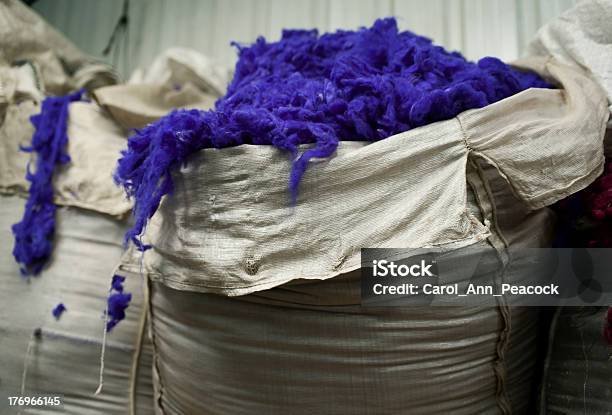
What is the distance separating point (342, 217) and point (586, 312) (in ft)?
1.16

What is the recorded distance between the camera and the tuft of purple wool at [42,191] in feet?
2.82

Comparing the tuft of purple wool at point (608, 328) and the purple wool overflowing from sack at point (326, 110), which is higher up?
the purple wool overflowing from sack at point (326, 110)

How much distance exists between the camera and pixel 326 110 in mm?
610

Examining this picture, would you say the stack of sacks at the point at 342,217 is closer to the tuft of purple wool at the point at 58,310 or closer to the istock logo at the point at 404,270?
the istock logo at the point at 404,270

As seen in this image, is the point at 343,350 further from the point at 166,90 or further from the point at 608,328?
the point at 166,90

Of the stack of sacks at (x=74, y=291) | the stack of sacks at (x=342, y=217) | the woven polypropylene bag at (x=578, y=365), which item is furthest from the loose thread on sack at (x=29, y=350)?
the woven polypropylene bag at (x=578, y=365)

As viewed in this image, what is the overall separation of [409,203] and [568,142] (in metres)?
0.20

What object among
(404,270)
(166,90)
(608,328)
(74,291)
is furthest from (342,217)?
(166,90)

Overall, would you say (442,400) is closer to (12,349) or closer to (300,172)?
(300,172)

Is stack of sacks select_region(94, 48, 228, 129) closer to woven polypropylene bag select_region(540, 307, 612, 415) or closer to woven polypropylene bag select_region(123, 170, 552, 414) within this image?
woven polypropylene bag select_region(123, 170, 552, 414)

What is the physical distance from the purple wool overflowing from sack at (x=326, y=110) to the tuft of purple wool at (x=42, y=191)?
0.97ft

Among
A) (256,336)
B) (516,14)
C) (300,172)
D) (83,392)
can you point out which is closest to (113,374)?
(83,392)

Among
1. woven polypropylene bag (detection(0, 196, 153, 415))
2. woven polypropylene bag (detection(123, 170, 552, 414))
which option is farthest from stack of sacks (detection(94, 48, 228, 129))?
woven polypropylene bag (detection(123, 170, 552, 414))

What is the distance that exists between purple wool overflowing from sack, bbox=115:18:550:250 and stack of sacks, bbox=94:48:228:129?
324mm
